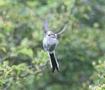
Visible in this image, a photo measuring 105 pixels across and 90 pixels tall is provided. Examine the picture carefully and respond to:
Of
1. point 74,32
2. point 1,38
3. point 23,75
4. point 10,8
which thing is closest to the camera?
point 23,75

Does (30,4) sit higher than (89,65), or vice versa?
(30,4)

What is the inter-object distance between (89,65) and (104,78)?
9.68 feet

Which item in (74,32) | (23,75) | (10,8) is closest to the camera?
(23,75)

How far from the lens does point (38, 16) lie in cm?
930

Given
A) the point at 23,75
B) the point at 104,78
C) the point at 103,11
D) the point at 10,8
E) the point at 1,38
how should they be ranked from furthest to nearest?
the point at 103,11
the point at 10,8
the point at 1,38
the point at 23,75
the point at 104,78

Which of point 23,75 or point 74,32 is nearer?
point 23,75

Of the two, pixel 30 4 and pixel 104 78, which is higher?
pixel 30 4

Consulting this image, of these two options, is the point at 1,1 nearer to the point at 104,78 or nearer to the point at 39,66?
the point at 39,66

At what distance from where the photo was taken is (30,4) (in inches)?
367

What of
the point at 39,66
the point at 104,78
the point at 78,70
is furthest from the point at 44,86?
the point at 104,78

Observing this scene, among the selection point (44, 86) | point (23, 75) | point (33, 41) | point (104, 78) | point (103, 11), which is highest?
point (103, 11)

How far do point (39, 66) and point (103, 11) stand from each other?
3998 mm

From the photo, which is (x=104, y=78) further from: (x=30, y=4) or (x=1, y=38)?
(x=30, y=4)

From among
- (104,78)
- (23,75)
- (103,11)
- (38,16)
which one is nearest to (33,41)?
(38,16)
